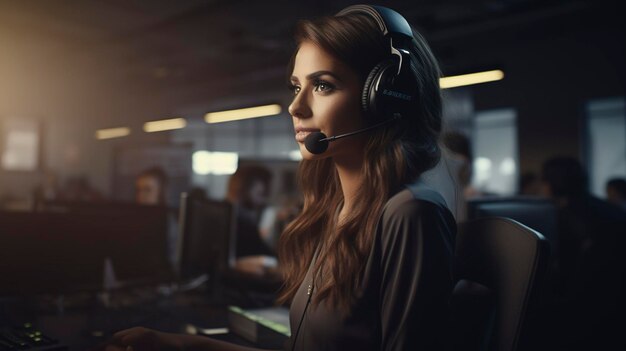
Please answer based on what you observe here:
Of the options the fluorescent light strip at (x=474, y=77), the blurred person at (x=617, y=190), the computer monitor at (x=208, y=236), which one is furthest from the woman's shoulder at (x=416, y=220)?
the blurred person at (x=617, y=190)

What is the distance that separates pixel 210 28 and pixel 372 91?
19.8ft

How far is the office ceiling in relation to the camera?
18.9 feet

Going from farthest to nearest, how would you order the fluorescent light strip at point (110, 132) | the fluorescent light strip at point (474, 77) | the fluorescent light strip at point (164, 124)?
1. the fluorescent light strip at point (110, 132)
2. the fluorescent light strip at point (164, 124)
3. the fluorescent light strip at point (474, 77)

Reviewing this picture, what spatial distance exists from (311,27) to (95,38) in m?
6.84

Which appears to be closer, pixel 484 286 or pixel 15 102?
pixel 484 286

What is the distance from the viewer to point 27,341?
4.21 feet

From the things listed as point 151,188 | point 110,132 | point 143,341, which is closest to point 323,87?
point 143,341

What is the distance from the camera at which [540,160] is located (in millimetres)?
7449

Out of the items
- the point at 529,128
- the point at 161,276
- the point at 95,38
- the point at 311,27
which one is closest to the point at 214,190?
the point at 95,38

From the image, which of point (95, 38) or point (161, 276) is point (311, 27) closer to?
point (161, 276)

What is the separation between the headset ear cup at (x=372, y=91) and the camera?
1.05 meters

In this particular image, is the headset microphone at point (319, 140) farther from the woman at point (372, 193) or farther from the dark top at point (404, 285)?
the dark top at point (404, 285)

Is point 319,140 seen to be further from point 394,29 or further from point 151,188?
point 151,188

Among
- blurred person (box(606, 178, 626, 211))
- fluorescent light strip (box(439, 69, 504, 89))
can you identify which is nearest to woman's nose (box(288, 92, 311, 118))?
fluorescent light strip (box(439, 69, 504, 89))
